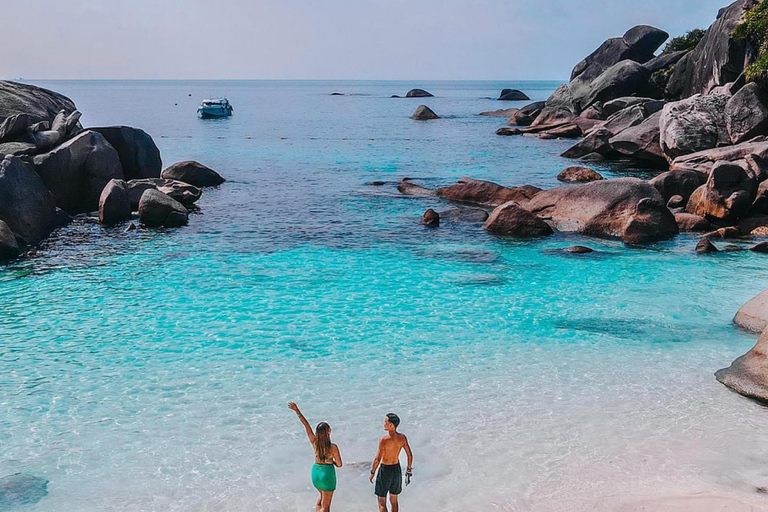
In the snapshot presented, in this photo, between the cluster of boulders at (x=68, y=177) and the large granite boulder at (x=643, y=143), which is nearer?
the cluster of boulders at (x=68, y=177)

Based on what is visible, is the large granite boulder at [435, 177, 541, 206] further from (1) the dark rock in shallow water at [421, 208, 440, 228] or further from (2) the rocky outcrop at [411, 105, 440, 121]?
(2) the rocky outcrop at [411, 105, 440, 121]

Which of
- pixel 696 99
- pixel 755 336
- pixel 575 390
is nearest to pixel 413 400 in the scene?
pixel 575 390

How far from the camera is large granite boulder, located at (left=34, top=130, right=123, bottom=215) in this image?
87.4 feet

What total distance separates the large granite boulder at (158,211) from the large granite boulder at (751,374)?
743 inches

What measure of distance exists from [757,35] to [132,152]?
99.7 ft

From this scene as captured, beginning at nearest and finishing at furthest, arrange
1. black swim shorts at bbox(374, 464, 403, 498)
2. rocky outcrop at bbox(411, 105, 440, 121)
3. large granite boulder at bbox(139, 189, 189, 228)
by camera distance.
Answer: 1. black swim shorts at bbox(374, 464, 403, 498)
2. large granite boulder at bbox(139, 189, 189, 228)
3. rocky outcrop at bbox(411, 105, 440, 121)

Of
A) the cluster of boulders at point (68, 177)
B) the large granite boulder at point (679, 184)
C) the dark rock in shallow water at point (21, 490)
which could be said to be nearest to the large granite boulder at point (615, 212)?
the large granite boulder at point (679, 184)

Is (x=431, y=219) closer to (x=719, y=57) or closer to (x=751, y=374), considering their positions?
(x=751, y=374)

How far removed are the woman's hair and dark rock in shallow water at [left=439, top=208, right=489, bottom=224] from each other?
1855 cm

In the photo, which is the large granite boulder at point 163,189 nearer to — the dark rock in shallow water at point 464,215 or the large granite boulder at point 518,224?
the dark rock in shallow water at point 464,215

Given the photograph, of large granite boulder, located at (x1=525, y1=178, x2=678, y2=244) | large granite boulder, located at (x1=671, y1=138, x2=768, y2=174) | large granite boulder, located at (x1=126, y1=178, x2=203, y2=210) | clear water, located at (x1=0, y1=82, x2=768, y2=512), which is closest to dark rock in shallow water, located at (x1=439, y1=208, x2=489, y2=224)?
clear water, located at (x1=0, y1=82, x2=768, y2=512)

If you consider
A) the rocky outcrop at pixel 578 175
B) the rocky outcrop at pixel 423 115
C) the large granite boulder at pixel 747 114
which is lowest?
the rocky outcrop at pixel 423 115

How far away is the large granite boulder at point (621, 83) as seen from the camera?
55781 millimetres

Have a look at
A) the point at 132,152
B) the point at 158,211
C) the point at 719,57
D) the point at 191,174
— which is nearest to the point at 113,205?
the point at 158,211
